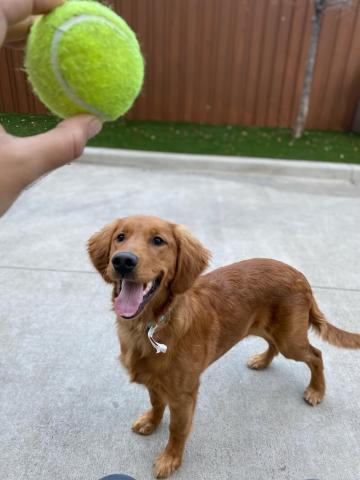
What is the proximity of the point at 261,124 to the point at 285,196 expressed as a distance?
3123mm

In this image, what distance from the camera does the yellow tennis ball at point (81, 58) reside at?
1.04 m

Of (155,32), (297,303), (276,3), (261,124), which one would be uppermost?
(276,3)

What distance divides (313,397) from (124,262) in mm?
1623

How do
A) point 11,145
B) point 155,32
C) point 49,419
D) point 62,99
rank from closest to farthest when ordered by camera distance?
1. point 11,145
2. point 62,99
3. point 49,419
4. point 155,32

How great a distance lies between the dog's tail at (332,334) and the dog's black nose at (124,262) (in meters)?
1.30

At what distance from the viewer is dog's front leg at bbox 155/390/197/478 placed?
189cm

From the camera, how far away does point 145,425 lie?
7.07 feet

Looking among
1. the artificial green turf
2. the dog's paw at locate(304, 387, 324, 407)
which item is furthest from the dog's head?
the artificial green turf

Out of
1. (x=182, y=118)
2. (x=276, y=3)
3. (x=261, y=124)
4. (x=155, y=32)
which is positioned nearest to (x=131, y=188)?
(x=182, y=118)

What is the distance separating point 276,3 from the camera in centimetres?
709

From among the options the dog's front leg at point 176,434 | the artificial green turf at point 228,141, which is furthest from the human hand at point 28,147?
the artificial green turf at point 228,141

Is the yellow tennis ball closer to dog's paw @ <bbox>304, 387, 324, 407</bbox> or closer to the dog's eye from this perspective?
the dog's eye

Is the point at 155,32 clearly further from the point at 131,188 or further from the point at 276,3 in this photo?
the point at 131,188

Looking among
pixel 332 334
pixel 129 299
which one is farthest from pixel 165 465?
pixel 332 334
